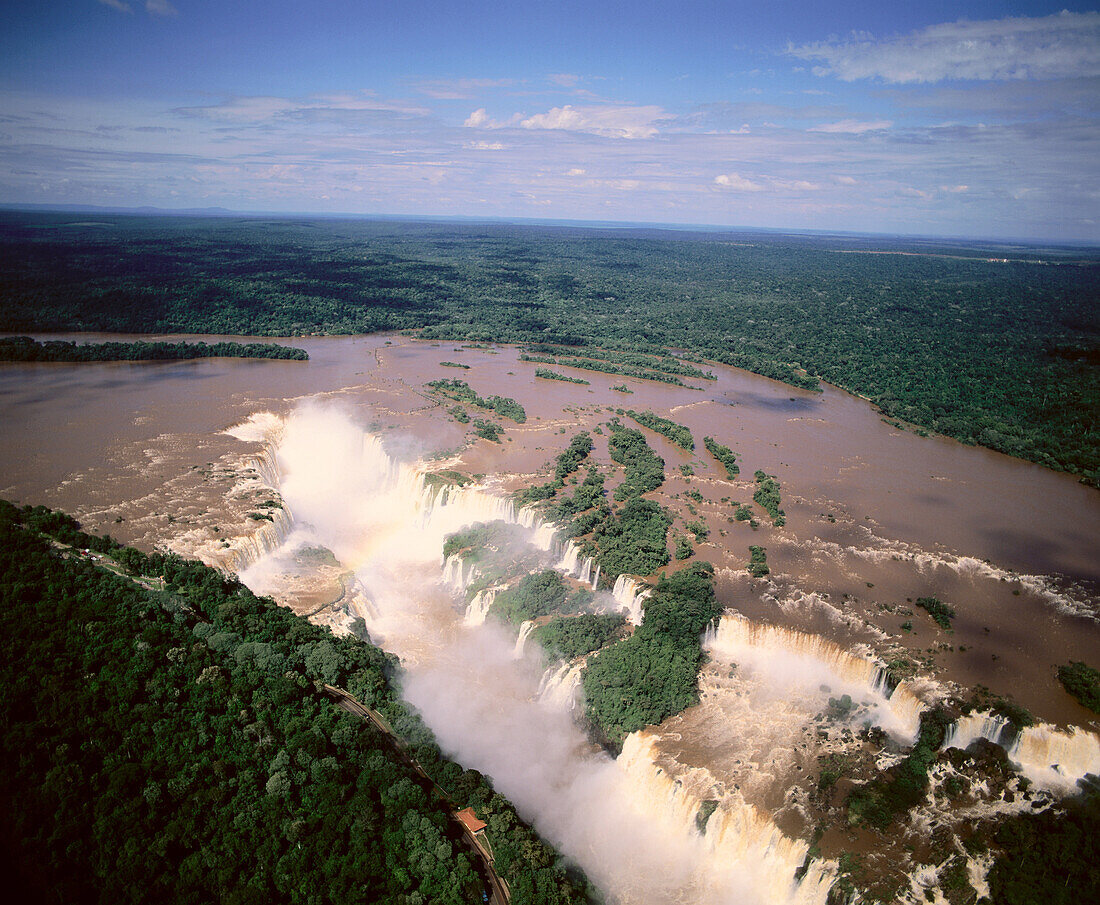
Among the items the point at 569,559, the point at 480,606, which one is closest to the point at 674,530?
the point at 569,559

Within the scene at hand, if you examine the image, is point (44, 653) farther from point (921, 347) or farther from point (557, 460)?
point (921, 347)

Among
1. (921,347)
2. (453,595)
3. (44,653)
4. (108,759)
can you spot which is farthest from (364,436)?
(921,347)

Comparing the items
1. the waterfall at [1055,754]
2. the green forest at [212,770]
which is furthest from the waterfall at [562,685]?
the waterfall at [1055,754]

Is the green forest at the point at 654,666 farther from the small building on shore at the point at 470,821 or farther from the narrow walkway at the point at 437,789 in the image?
the narrow walkway at the point at 437,789

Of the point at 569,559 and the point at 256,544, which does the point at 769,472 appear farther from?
the point at 256,544

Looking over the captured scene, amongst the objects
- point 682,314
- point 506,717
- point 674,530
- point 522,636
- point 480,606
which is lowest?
point 506,717
